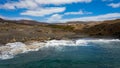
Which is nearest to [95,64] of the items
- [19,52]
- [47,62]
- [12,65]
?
[47,62]

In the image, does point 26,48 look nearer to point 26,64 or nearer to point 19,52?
point 19,52

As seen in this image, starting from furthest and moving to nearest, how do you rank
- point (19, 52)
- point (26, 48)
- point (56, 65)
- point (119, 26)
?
point (119, 26) → point (26, 48) → point (19, 52) → point (56, 65)

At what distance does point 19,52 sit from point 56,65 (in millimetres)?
12135

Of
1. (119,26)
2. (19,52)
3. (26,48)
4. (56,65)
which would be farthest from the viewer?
(119,26)

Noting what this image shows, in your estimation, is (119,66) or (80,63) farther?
(80,63)

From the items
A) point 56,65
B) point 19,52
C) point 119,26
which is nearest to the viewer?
point 56,65

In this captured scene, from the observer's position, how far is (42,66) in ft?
92.3

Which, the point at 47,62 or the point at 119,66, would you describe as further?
the point at 47,62

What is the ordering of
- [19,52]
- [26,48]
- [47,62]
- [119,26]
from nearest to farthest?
[47,62] → [19,52] → [26,48] → [119,26]

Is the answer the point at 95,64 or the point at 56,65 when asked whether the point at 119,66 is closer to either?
the point at 95,64

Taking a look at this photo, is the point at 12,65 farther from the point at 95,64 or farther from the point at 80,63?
the point at 95,64

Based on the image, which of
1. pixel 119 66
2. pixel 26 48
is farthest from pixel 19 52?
pixel 119 66

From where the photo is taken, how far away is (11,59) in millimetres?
32125

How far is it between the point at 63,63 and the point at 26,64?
5160 millimetres
